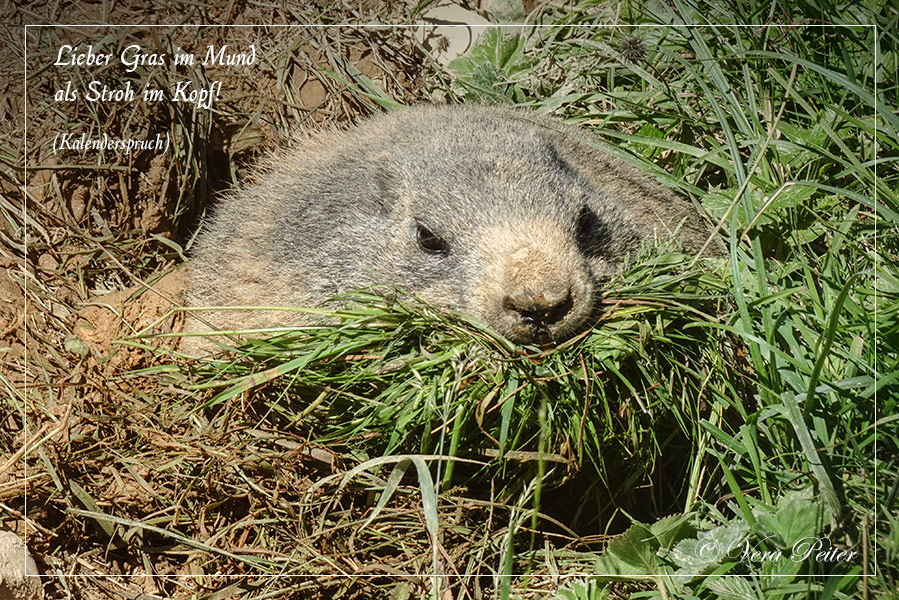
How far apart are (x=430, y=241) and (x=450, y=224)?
0.44 feet

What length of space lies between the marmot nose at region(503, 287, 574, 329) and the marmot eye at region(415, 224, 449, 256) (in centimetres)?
54

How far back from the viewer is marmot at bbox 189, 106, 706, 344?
344 centimetres

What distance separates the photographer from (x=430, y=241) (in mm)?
3805

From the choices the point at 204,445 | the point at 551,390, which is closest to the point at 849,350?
the point at 551,390

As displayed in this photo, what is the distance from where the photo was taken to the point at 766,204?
360cm

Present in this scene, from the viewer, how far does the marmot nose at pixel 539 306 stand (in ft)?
10.8

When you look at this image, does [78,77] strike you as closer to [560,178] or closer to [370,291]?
[370,291]

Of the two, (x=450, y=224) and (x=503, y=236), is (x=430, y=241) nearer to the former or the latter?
(x=450, y=224)

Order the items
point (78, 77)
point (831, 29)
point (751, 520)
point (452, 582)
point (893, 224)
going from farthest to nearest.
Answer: point (78, 77) → point (831, 29) → point (893, 224) → point (452, 582) → point (751, 520)

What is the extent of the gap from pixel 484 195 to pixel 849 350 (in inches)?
66.1

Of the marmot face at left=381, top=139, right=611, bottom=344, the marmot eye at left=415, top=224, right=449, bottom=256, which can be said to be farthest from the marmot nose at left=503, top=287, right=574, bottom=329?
the marmot eye at left=415, top=224, right=449, bottom=256

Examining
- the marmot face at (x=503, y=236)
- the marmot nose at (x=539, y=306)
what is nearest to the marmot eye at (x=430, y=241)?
the marmot face at (x=503, y=236)

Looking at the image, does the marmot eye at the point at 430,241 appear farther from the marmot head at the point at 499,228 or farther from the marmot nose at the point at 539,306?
the marmot nose at the point at 539,306

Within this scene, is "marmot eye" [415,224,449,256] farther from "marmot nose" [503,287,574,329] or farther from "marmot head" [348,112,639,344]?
"marmot nose" [503,287,574,329]
